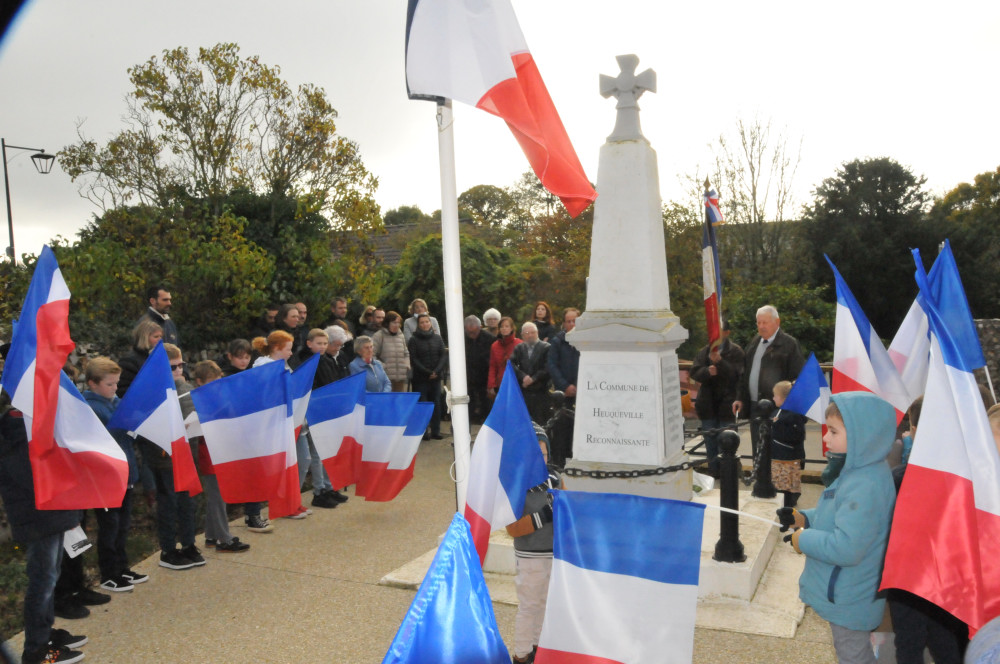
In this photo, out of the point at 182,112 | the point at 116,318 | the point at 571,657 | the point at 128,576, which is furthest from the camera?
the point at 182,112

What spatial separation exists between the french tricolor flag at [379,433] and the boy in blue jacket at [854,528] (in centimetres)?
405

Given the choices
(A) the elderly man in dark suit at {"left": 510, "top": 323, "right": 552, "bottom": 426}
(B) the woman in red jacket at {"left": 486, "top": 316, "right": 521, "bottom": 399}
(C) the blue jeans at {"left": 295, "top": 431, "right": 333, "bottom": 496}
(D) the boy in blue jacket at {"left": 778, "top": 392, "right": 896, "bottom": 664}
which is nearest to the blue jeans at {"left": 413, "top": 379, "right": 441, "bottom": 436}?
(B) the woman in red jacket at {"left": 486, "top": 316, "right": 521, "bottom": 399}

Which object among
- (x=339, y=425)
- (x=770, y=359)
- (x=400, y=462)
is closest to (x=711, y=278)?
(x=770, y=359)

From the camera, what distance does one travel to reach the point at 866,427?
10.1ft

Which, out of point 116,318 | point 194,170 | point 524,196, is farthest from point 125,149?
point 524,196

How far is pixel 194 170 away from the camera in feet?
39.9

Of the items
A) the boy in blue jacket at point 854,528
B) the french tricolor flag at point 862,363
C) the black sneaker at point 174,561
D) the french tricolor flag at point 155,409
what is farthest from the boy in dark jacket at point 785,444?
the black sneaker at point 174,561

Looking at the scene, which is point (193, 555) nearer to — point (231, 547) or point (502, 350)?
point (231, 547)

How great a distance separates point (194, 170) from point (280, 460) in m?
8.01

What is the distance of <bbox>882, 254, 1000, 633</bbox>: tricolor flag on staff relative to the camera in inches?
110

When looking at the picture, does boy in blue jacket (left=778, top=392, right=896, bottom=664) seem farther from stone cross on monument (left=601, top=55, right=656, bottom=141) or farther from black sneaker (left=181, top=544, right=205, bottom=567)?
black sneaker (left=181, top=544, right=205, bottom=567)

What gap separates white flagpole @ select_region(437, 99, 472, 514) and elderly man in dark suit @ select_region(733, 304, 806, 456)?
13.7 ft

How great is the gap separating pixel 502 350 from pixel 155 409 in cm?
569

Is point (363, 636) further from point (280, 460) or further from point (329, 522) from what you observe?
point (329, 522)
